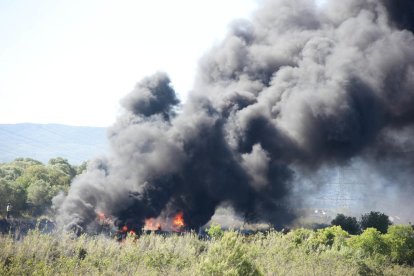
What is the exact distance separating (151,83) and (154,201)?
60.3 ft

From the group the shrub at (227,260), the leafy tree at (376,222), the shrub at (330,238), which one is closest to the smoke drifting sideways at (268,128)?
the leafy tree at (376,222)

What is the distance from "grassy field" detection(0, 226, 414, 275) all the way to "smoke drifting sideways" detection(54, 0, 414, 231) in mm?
17704

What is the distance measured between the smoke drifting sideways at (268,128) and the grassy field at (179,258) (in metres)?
17.7

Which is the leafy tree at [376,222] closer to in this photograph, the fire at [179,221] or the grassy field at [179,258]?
the fire at [179,221]

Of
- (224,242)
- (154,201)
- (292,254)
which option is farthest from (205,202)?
(224,242)

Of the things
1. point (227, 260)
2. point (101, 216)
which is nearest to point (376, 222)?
point (101, 216)

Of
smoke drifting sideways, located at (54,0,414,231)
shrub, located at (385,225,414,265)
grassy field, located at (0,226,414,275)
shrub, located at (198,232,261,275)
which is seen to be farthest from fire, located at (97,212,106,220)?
shrub, located at (198,232,261,275)

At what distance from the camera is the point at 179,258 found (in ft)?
49.8

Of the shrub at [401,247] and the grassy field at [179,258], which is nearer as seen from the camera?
the grassy field at [179,258]

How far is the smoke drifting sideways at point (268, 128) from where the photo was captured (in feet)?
129

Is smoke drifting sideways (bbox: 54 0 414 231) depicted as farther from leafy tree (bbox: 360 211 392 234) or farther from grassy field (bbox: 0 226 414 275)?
grassy field (bbox: 0 226 414 275)

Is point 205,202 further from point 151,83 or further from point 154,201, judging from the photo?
point 151,83

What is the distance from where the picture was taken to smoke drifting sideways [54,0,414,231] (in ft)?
129

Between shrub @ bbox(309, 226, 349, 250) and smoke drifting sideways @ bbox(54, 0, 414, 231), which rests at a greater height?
smoke drifting sideways @ bbox(54, 0, 414, 231)
